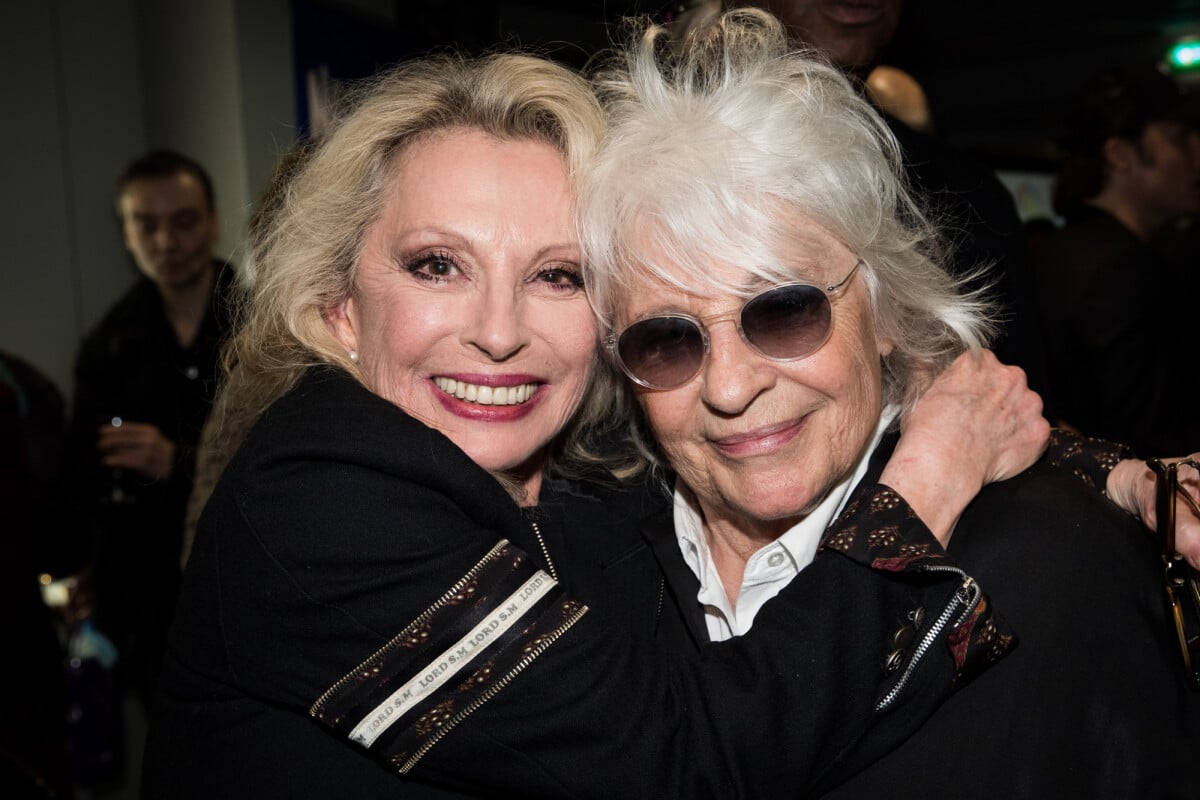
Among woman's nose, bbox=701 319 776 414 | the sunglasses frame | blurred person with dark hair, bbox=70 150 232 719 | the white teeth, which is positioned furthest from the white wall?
the sunglasses frame

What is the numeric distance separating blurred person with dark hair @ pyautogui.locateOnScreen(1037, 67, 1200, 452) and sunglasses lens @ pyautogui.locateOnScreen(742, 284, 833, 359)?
64.9 inches

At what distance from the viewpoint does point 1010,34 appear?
926cm

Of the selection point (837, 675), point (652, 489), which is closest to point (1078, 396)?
point (652, 489)

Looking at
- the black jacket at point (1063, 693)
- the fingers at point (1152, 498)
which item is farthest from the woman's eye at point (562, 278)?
the fingers at point (1152, 498)

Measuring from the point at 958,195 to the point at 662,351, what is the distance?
865 mm

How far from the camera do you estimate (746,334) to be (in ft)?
5.74

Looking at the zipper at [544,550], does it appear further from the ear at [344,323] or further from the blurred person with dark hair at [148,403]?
the blurred person with dark hair at [148,403]

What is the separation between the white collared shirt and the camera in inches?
74.8

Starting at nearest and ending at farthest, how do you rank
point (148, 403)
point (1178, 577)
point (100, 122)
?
point (1178, 577)
point (148, 403)
point (100, 122)

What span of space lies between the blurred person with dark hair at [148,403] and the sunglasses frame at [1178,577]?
3.14 metres

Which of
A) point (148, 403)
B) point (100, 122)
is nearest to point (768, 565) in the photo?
point (148, 403)

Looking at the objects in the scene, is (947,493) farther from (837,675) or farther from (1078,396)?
(1078,396)

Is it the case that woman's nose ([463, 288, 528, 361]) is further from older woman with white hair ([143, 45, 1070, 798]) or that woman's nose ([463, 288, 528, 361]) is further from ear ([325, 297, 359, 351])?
ear ([325, 297, 359, 351])

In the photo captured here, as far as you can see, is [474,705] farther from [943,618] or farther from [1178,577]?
[1178,577]
